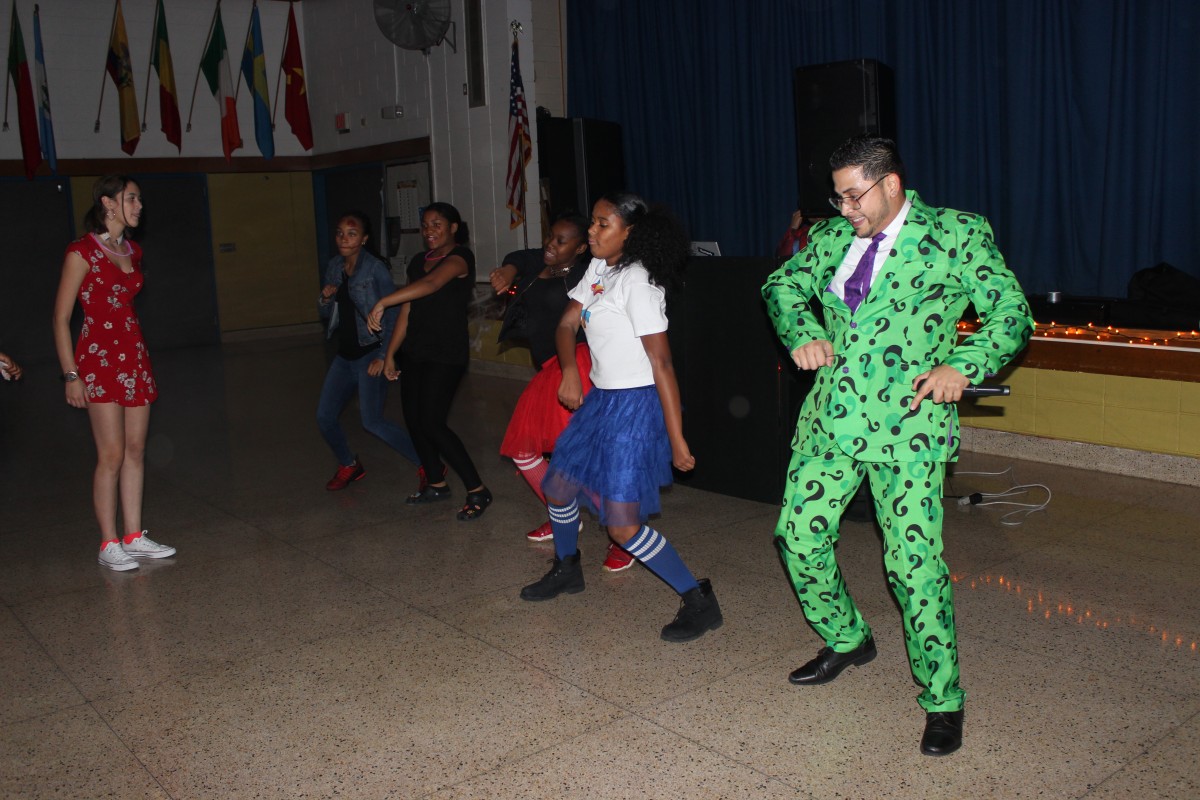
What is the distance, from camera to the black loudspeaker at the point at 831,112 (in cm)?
596

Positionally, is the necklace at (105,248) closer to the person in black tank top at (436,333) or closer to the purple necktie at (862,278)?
the person in black tank top at (436,333)

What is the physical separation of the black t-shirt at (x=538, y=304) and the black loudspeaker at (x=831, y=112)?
2.34m

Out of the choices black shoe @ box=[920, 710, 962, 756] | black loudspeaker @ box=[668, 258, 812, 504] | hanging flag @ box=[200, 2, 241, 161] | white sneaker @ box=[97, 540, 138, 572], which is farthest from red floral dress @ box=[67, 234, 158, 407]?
hanging flag @ box=[200, 2, 241, 161]

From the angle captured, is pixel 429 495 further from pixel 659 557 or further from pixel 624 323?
pixel 624 323

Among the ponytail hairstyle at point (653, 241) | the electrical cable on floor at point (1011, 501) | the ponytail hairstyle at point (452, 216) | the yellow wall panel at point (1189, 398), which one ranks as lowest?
the electrical cable on floor at point (1011, 501)

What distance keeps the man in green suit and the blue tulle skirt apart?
2.37 feet

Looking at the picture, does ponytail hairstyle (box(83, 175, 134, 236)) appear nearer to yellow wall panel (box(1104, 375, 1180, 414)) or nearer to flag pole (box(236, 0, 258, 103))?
yellow wall panel (box(1104, 375, 1180, 414))

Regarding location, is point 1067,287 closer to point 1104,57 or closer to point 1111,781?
point 1104,57

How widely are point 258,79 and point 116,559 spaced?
937 centimetres

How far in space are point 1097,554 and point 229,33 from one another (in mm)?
11501

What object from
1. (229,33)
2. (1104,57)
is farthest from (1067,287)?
(229,33)

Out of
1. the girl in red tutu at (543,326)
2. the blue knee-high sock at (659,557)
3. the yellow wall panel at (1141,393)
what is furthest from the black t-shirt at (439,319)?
the yellow wall panel at (1141,393)

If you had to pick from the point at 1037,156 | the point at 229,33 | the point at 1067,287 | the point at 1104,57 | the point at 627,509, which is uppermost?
the point at 229,33

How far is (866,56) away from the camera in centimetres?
703
